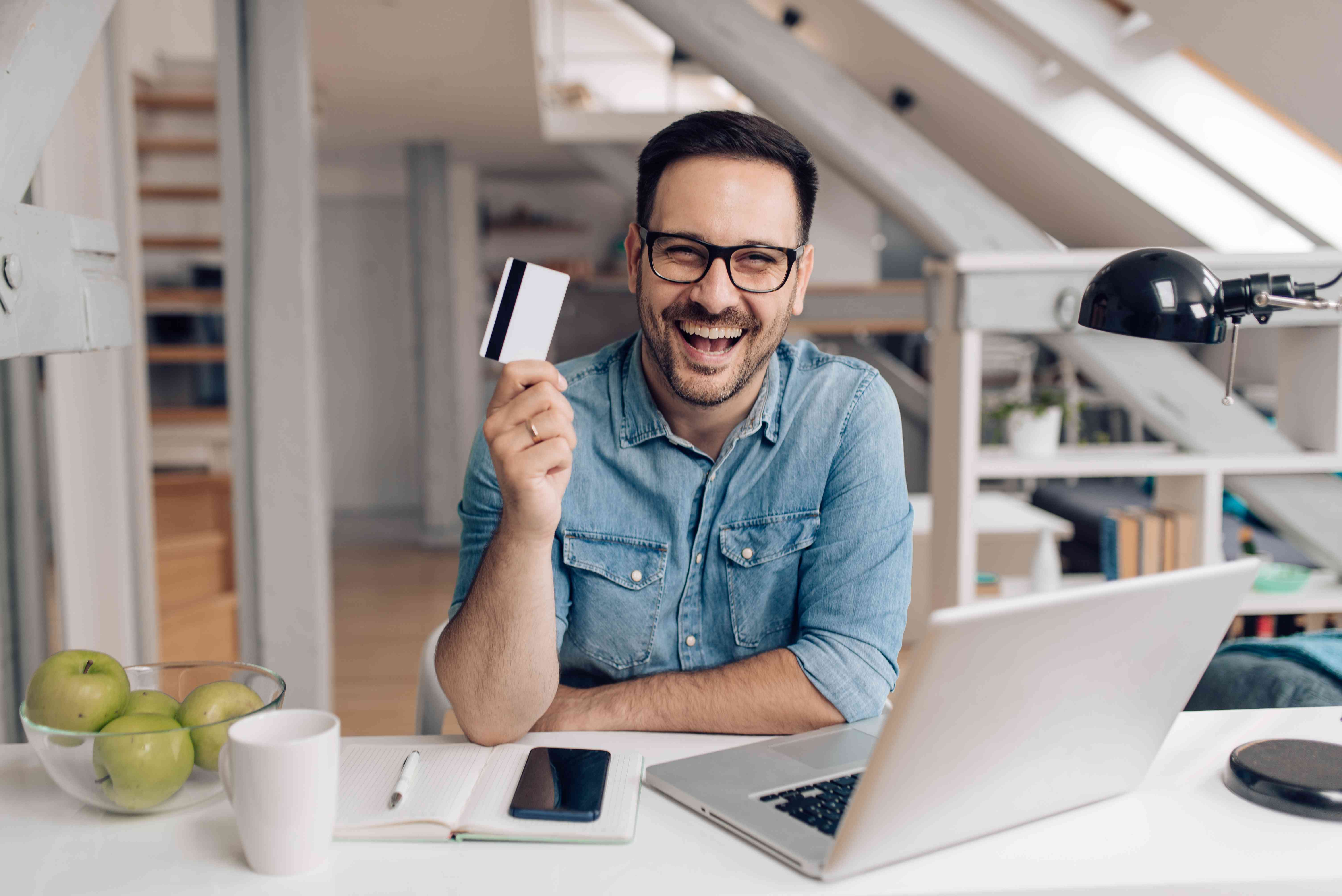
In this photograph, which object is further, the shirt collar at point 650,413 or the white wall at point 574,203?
the white wall at point 574,203

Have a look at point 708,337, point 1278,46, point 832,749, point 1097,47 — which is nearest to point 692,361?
point 708,337

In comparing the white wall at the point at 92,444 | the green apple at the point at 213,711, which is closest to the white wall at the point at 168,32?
the white wall at the point at 92,444

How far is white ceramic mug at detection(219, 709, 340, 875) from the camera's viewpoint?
0.74 meters

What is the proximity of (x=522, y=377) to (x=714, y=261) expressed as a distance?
358mm

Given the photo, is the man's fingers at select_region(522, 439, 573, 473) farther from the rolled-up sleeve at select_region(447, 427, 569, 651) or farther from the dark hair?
the dark hair

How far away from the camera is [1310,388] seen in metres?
2.88

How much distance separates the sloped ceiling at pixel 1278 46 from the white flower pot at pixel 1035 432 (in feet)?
3.08

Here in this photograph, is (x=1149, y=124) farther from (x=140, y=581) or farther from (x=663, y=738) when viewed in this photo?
(x=140, y=581)

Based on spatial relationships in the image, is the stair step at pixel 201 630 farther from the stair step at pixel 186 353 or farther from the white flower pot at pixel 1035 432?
the white flower pot at pixel 1035 432

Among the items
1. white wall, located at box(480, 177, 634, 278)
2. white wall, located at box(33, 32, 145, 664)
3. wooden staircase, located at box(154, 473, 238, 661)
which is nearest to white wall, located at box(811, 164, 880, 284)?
white wall, located at box(480, 177, 634, 278)

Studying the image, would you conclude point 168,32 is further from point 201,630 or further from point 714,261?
point 714,261

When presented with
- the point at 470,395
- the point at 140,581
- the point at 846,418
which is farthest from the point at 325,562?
the point at 470,395

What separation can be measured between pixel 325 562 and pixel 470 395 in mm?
3552

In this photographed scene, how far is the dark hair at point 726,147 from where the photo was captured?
1317 millimetres
